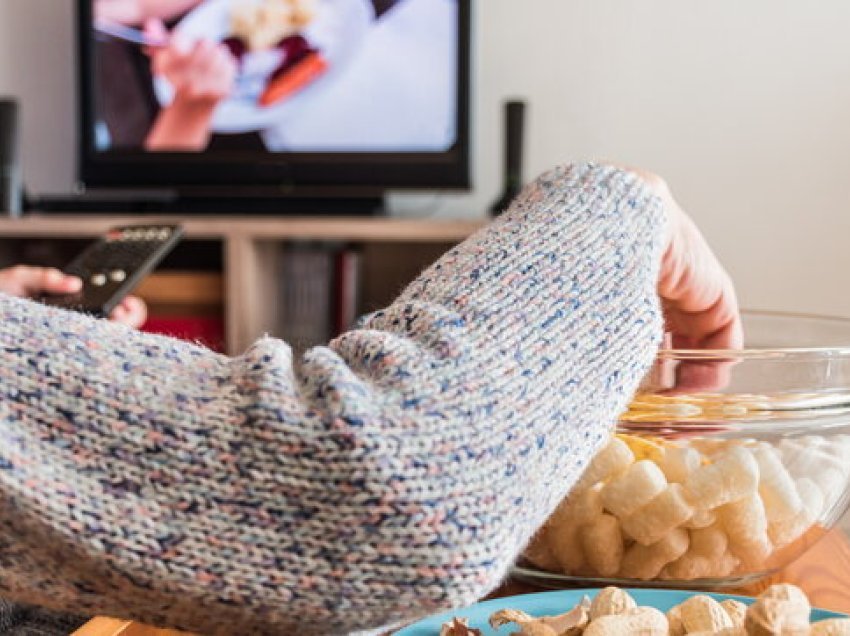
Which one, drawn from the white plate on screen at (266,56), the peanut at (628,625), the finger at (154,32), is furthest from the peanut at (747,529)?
the finger at (154,32)

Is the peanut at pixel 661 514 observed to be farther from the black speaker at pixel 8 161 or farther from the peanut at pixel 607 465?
the black speaker at pixel 8 161

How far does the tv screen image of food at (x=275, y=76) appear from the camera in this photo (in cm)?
211

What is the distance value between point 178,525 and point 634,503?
24 centimetres

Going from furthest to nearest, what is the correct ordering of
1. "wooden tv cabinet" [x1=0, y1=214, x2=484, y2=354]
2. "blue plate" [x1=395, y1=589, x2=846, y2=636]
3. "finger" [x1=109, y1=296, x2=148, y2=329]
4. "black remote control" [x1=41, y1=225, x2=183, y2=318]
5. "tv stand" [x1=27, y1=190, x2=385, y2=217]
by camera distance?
1. "tv stand" [x1=27, y1=190, x2=385, y2=217]
2. "wooden tv cabinet" [x1=0, y1=214, x2=484, y2=354]
3. "finger" [x1=109, y1=296, x2=148, y2=329]
4. "black remote control" [x1=41, y1=225, x2=183, y2=318]
5. "blue plate" [x1=395, y1=589, x2=846, y2=636]

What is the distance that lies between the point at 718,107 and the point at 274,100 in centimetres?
85

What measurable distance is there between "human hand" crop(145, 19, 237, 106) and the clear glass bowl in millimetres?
1799

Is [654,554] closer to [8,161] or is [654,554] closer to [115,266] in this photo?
[115,266]

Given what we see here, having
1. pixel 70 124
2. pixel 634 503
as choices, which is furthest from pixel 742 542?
pixel 70 124

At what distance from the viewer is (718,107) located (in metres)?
2.12

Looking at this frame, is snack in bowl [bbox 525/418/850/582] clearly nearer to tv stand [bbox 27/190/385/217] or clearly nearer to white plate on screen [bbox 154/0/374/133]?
tv stand [bbox 27/190/385/217]

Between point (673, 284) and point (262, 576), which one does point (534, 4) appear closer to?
point (673, 284)

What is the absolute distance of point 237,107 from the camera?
2.19 m

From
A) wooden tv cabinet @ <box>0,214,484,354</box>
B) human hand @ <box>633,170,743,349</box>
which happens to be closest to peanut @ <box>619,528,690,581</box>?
human hand @ <box>633,170,743,349</box>

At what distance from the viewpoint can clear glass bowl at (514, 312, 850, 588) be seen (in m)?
0.50
